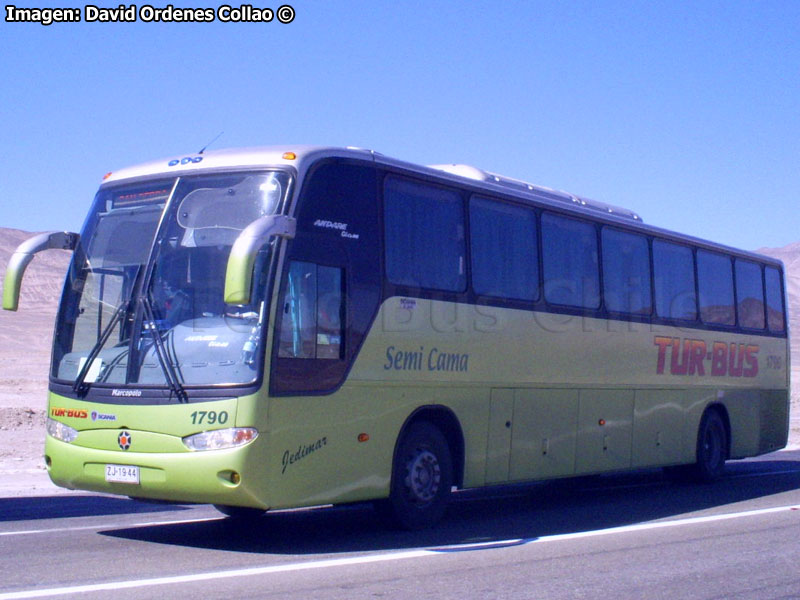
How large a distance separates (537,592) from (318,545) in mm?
2714

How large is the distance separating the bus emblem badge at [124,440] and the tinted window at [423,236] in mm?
2868

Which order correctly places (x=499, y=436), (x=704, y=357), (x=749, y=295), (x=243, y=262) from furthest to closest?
(x=749, y=295)
(x=704, y=357)
(x=499, y=436)
(x=243, y=262)

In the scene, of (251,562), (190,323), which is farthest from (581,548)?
(190,323)

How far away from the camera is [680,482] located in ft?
55.6

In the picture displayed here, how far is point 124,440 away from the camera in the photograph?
9078 millimetres

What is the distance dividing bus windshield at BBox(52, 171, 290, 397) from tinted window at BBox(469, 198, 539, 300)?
3.04 meters

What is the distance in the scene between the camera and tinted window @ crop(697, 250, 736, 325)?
1656cm

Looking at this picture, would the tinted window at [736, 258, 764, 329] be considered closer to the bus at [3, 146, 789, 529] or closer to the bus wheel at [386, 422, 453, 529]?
the bus at [3, 146, 789, 529]

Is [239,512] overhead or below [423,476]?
below

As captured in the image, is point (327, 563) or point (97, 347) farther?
point (97, 347)

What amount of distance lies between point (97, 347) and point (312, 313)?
1.97m

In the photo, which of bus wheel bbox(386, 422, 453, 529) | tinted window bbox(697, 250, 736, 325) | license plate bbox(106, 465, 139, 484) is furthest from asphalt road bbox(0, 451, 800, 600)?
tinted window bbox(697, 250, 736, 325)

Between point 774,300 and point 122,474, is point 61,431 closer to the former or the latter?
point 122,474

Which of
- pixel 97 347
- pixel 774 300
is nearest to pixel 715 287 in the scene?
pixel 774 300
